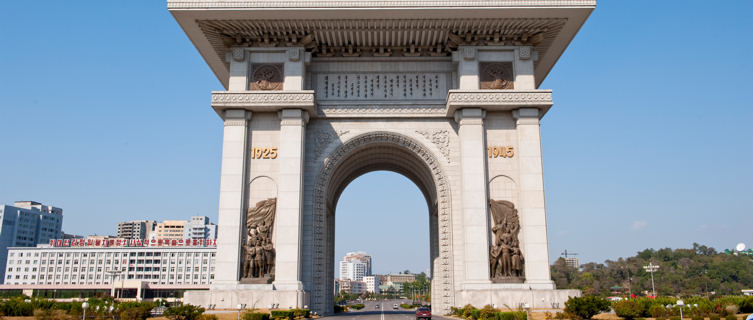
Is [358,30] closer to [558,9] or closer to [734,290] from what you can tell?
[558,9]

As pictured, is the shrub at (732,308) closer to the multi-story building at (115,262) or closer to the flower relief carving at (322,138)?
the flower relief carving at (322,138)

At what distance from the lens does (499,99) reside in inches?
1038

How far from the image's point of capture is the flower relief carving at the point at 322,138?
2756 centimetres

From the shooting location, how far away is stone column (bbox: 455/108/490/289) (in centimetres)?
2481

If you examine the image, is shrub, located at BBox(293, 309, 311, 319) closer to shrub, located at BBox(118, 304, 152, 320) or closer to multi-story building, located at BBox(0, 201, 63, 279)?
shrub, located at BBox(118, 304, 152, 320)

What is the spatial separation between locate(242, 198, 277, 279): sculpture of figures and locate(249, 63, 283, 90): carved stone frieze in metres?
5.57

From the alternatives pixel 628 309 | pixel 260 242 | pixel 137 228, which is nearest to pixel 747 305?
pixel 628 309

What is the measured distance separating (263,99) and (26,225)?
142122mm

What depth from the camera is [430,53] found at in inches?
1114

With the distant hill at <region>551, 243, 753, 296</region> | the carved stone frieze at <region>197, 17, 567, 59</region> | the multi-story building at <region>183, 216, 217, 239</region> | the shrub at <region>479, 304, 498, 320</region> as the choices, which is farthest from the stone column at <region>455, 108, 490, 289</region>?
the multi-story building at <region>183, 216, 217, 239</region>

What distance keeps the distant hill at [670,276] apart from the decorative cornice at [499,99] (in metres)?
A: 65.2

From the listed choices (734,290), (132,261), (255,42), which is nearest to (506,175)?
→ (255,42)

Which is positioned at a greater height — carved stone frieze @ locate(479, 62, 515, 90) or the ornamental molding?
carved stone frieze @ locate(479, 62, 515, 90)

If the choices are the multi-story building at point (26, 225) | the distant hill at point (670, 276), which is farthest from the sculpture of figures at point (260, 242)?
the multi-story building at point (26, 225)
